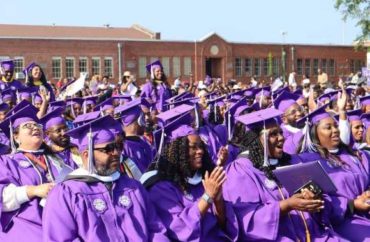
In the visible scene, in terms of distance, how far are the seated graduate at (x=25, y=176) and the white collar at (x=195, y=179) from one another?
40.3 inches

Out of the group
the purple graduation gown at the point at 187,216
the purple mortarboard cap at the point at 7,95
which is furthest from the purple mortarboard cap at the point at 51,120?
the purple mortarboard cap at the point at 7,95

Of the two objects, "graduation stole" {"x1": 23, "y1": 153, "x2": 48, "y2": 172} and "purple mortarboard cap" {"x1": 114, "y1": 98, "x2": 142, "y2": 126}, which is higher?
"purple mortarboard cap" {"x1": 114, "y1": 98, "x2": 142, "y2": 126}

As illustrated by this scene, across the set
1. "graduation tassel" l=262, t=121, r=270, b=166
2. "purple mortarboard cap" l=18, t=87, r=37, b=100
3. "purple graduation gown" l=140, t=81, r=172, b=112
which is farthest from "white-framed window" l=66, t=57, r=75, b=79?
"graduation tassel" l=262, t=121, r=270, b=166

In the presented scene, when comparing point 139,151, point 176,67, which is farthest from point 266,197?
point 176,67

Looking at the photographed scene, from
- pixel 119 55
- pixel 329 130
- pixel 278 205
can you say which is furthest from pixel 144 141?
pixel 119 55

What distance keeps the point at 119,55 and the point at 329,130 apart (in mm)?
42841

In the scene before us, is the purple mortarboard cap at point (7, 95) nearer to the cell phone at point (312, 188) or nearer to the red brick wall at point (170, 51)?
the cell phone at point (312, 188)

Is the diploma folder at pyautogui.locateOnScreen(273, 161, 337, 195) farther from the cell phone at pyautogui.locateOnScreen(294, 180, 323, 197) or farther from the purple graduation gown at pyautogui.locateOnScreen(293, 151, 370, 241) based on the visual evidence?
the purple graduation gown at pyautogui.locateOnScreen(293, 151, 370, 241)

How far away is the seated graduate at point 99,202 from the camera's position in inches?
169

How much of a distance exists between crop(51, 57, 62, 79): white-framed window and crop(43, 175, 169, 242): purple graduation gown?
42.3m

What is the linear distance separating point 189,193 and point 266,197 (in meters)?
0.63

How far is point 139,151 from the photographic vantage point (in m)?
6.85

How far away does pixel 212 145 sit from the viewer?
8.20m

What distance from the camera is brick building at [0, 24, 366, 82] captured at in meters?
46.0
